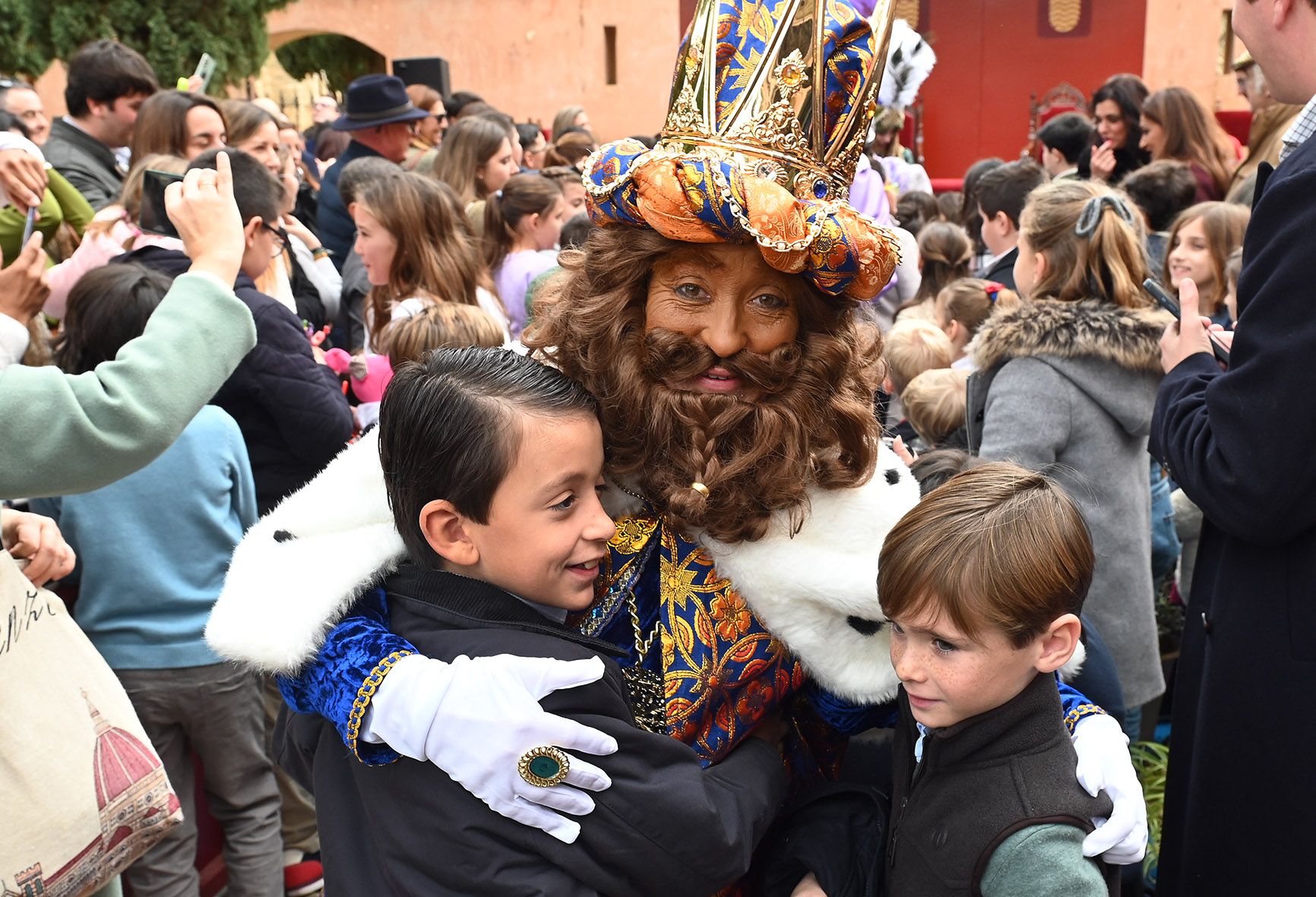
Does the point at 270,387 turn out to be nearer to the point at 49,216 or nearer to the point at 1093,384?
the point at 49,216

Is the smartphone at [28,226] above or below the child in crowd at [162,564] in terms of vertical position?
above

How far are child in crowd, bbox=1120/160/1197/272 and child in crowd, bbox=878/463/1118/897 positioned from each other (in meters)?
4.80

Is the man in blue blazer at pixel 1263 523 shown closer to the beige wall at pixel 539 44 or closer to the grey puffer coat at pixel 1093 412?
the grey puffer coat at pixel 1093 412

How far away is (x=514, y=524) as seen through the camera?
5.33 ft

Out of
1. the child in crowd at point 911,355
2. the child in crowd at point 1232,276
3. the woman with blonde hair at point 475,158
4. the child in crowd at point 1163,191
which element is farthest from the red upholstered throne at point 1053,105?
the child in crowd at point 1232,276

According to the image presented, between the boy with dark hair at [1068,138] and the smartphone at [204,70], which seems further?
the boy with dark hair at [1068,138]

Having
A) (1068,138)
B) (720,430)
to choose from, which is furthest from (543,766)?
(1068,138)

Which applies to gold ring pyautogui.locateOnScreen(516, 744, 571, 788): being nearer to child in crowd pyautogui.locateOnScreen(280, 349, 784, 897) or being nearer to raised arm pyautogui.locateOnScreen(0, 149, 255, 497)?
child in crowd pyautogui.locateOnScreen(280, 349, 784, 897)

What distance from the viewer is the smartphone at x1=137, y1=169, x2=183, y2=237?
3.71 meters

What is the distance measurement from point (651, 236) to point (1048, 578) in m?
0.81

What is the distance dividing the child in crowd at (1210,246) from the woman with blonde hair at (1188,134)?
2.43m

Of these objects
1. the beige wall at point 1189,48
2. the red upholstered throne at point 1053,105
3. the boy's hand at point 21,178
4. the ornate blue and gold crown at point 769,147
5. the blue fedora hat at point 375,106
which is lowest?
the red upholstered throne at point 1053,105

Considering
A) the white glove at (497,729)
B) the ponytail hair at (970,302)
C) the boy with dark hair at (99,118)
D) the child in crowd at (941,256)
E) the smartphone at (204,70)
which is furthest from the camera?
the child in crowd at (941,256)

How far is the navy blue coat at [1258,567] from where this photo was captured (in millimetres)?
1960
